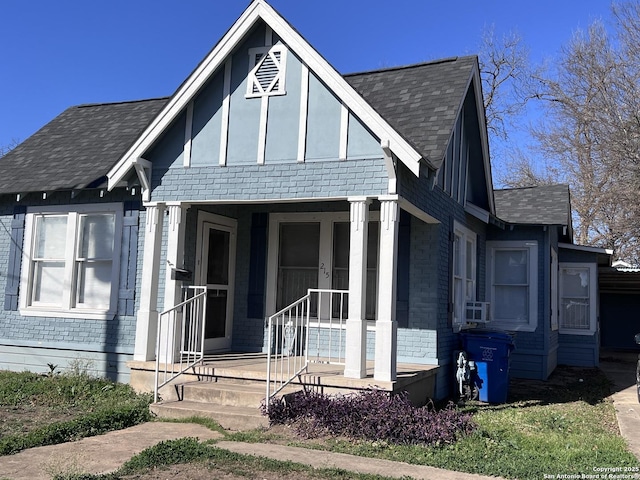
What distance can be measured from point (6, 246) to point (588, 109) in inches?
812

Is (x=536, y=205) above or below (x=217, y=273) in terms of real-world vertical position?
above

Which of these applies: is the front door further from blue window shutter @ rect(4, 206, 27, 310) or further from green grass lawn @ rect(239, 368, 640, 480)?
green grass lawn @ rect(239, 368, 640, 480)

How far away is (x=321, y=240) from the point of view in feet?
32.9

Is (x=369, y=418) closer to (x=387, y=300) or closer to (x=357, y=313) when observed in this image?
(x=357, y=313)

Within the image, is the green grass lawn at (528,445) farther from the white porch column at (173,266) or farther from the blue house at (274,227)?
the white porch column at (173,266)

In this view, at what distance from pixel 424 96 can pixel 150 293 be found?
5217mm

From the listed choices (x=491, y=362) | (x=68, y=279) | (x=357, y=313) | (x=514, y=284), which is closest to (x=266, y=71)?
(x=357, y=313)

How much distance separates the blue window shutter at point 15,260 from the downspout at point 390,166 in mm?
6976

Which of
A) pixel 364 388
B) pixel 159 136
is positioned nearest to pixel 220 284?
pixel 159 136

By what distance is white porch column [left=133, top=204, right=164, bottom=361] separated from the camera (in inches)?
340

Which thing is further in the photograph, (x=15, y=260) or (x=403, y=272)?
(x=15, y=260)

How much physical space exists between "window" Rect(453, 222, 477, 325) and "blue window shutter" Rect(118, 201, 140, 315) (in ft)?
17.5

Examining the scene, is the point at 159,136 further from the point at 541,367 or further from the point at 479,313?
the point at 541,367

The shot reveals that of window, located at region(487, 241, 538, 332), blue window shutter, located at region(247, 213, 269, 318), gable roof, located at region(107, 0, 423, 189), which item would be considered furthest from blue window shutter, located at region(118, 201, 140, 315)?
window, located at region(487, 241, 538, 332)
